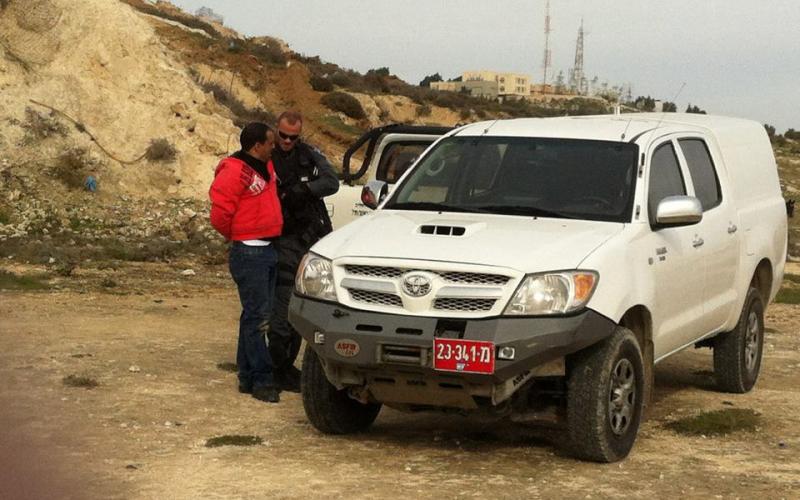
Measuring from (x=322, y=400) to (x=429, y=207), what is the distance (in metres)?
1.40

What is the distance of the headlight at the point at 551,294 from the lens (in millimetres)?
7285

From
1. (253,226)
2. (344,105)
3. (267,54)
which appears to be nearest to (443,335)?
(253,226)

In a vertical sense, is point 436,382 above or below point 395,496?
above

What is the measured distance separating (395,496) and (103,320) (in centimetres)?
707

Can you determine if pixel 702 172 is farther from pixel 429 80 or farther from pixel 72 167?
pixel 429 80

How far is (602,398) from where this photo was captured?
752 centimetres

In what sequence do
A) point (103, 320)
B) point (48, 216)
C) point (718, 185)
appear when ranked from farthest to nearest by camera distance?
point (48, 216) < point (103, 320) < point (718, 185)

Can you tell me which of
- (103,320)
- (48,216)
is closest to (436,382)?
(103,320)

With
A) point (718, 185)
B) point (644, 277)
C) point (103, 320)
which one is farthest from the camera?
point (103, 320)

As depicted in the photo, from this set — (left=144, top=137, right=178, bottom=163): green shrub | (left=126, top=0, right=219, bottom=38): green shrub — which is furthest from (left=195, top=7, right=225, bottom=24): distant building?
(left=144, top=137, right=178, bottom=163): green shrub

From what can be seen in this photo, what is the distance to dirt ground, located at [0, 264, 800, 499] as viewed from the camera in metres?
7.18

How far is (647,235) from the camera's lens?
27.0 feet

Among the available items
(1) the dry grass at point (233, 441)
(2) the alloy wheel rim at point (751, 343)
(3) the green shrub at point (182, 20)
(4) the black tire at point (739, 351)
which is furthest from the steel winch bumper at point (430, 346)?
(3) the green shrub at point (182, 20)

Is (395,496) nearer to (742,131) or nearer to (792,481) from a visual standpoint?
(792,481)
